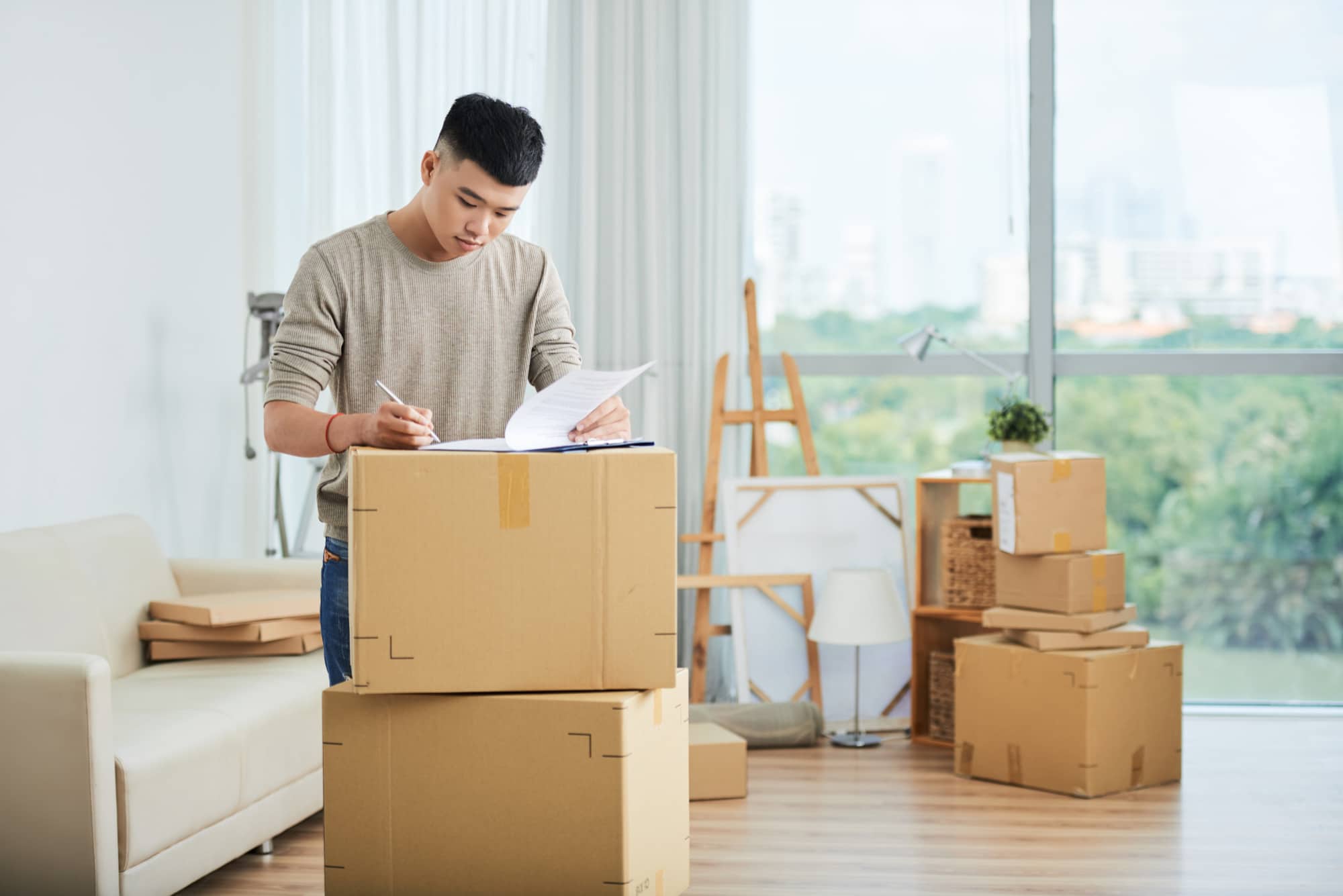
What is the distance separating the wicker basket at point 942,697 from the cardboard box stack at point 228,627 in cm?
191

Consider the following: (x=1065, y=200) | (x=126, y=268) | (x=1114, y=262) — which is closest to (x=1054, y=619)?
(x=1114, y=262)

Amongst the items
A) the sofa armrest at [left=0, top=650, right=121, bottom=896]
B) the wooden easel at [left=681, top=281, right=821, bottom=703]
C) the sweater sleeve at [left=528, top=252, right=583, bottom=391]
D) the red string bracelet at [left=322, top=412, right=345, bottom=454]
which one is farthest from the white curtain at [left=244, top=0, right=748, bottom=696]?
the red string bracelet at [left=322, top=412, right=345, bottom=454]

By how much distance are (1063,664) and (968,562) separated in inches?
24.9

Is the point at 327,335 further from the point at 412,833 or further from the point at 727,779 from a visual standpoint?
the point at 727,779

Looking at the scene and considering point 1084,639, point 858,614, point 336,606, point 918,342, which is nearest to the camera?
point 336,606

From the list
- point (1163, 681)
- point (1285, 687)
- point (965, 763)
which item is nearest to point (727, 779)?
point (965, 763)

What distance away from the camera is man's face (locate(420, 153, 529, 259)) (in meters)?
1.62

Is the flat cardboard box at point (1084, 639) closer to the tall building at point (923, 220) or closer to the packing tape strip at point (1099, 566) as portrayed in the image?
the packing tape strip at point (1099, 566)

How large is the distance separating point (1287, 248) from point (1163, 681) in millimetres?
1815

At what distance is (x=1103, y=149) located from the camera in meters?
4.43

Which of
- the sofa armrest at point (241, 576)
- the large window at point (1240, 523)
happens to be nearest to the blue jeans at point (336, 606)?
the sofa armrest at point (241, 576)

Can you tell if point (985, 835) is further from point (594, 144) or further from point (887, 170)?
point (594, 144)

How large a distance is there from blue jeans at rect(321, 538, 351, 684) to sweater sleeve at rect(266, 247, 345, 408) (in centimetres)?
21

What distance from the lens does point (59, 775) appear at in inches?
89.1
